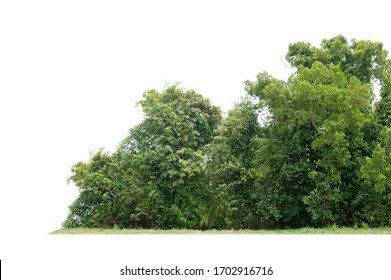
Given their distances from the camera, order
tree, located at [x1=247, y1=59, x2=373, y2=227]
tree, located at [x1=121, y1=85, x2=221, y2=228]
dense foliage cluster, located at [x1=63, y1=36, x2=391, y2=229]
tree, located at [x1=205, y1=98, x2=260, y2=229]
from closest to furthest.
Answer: tree, located at [x1=247, y1=59, x2=373, y2=227] → dense foliage cluster, located at [x1=63, y1=36, x2=391, y2=229] → tree, located at [x1=121, y1=85, x2=221, y2=228] → tree, located at [x1=205, y1=98, x2=260, y2=229]

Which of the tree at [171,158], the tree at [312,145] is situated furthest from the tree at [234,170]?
the tree at [312,145]

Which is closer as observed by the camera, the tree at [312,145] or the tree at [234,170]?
the tree at [312,145]

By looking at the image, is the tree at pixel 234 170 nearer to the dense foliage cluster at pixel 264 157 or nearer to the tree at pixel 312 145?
the dense foliage cluster at pixel 264 157

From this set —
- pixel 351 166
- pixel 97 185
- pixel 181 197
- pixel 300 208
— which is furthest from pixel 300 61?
pixel 97 185

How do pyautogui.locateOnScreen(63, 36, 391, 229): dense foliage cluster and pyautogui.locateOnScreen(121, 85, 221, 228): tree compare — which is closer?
pyautogui.locateOnScreen(63, 36, 391, 229): dense foliage cluster

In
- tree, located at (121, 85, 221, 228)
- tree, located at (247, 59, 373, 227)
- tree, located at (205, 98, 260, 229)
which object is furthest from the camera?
tree, located at (205, 98, 260, 229)

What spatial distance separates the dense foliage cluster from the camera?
1570cm

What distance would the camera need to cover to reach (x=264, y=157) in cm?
1711

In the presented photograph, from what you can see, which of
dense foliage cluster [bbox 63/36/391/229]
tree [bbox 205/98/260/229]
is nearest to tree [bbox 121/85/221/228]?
dense foliage cluster [bbox 63/36/391/229]

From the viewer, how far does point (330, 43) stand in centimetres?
1800

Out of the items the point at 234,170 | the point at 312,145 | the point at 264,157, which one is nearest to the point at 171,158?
the point at 234,170

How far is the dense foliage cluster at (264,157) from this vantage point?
51.5ft

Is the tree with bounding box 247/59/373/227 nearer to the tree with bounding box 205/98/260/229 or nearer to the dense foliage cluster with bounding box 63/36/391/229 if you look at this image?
the dense foliage cluster with bounding box 63/36/391/229

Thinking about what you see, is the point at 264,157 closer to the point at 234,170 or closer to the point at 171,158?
the point at 234,170
